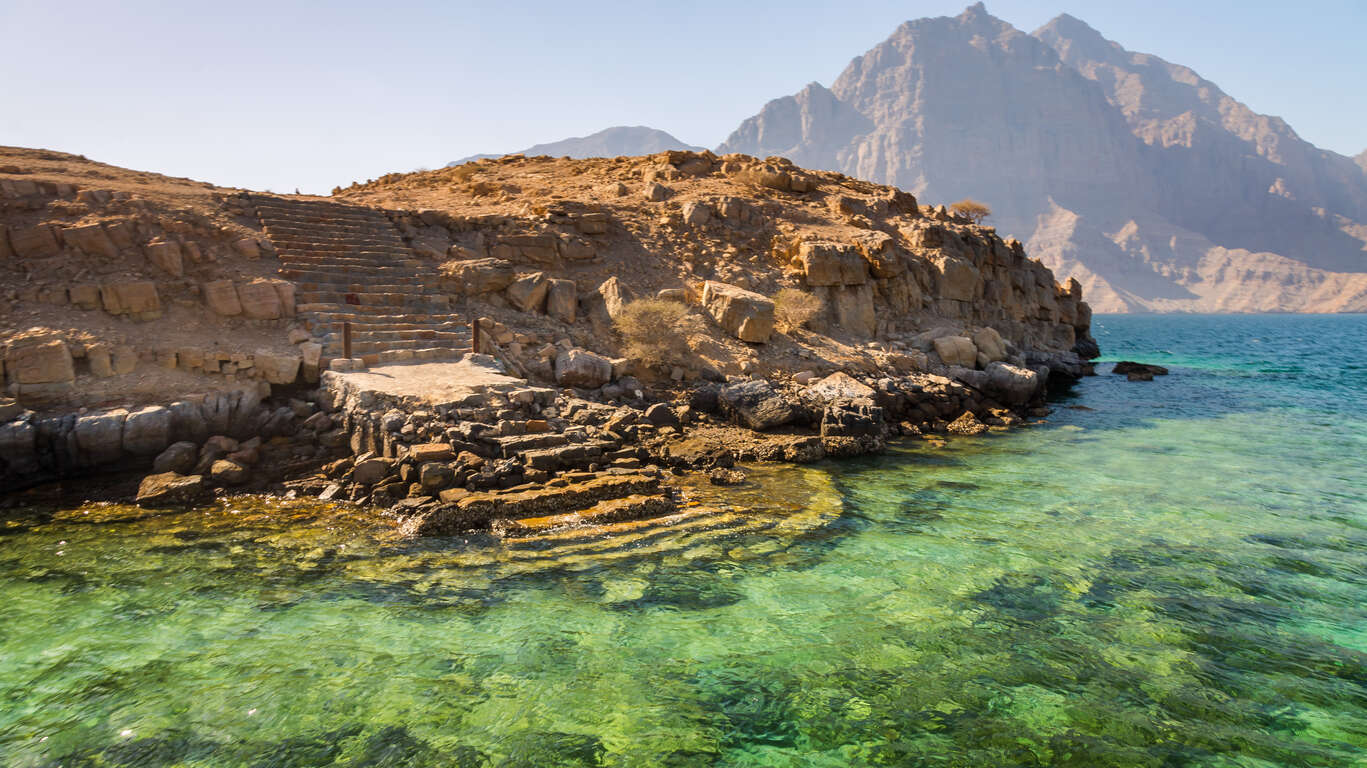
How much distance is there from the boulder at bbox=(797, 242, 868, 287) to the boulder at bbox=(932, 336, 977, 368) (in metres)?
3.00

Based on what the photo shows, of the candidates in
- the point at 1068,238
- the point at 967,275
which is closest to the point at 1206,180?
the point at 1068,238

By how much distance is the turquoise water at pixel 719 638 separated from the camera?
5188mm

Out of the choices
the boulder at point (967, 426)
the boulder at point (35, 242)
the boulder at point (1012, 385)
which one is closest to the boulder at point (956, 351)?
the boulder at point (1012, 385)

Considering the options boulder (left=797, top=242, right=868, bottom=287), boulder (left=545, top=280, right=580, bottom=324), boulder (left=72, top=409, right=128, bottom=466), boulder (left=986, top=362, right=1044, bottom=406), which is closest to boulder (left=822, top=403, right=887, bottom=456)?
boulder (left=797, top=242, right=868, bottom=287)

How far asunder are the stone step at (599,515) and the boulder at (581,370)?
211 inches

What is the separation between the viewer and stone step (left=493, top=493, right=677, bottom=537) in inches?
358

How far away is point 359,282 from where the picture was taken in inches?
619

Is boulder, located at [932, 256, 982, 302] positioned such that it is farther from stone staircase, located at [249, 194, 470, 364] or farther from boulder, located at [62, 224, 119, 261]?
boulder, located at [62, 224, 119, 261]

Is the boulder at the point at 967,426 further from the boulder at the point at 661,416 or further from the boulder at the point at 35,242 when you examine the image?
the boulder at the point at 35,242

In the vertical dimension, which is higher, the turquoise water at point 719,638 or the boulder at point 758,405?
the boulder at point 758,405

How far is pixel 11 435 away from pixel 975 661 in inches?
517

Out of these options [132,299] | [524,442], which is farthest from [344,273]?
[524,442]

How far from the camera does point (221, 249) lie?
14.7 m

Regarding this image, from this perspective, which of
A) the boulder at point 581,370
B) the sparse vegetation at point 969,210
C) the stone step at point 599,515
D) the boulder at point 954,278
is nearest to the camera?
the stone step at point 599,515
